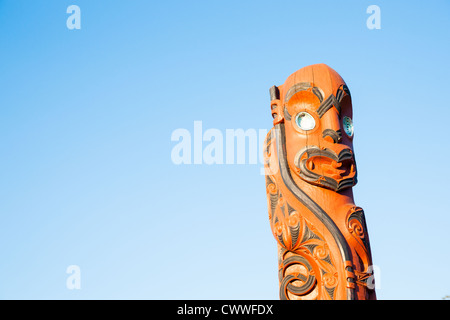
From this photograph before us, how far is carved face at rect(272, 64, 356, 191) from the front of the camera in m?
10.5

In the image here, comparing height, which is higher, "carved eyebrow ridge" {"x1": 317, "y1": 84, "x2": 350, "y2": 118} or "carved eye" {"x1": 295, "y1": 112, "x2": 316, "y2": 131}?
"carved eyebrow ridge" {"x1": 317, "y1": 84, "x2": 350, "y2": 118}

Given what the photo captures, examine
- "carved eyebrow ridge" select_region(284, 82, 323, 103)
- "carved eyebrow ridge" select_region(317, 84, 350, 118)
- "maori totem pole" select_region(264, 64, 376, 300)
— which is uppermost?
"carved eyebrow ridge" select_region(284, 82, 323, 103)

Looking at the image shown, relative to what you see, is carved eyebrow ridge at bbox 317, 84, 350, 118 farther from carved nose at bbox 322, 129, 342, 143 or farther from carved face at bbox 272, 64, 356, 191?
carved nose at bbox 322, 129, 342, 143

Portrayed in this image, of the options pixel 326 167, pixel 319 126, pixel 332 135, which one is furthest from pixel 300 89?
pixel 326 167

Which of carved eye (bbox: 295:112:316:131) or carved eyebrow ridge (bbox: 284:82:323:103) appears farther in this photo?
carved eyebrow ridge (bbox: 284:82:323:103)

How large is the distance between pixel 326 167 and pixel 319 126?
0.86 m

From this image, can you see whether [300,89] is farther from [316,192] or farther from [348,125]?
[316,192]

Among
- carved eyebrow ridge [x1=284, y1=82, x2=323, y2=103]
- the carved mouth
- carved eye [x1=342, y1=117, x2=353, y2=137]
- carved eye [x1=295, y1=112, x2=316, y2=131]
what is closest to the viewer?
the carved mouth

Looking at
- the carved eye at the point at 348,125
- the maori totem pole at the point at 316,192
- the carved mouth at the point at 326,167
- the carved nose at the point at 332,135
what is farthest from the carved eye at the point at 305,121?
the carved eye at the point at 348,125

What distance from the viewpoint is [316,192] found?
10.5 meters

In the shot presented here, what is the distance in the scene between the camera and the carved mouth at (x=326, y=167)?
10430 millimetres

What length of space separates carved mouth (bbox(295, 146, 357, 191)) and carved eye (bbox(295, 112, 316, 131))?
495 millimetres

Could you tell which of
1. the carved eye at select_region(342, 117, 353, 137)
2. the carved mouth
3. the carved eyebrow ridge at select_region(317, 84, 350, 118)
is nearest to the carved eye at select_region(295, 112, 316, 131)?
the carved eyebrow ridge at select_region(317, 84, 350, 118)
